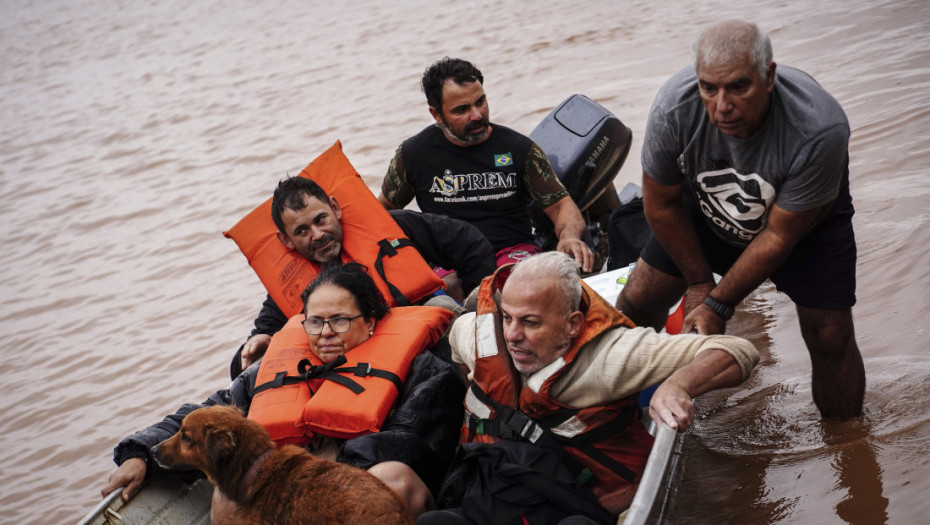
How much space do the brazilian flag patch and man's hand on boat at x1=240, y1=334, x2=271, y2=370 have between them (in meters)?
1.51

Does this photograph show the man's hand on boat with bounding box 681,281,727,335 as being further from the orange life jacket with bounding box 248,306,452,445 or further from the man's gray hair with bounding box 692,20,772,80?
the orange life jacket with bounding box 248,306,452,445

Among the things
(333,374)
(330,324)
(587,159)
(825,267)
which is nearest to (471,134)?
(587,159)

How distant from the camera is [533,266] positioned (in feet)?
9.13

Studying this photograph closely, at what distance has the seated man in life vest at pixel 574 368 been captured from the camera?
105 inches

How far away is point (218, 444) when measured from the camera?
2678 millimetres

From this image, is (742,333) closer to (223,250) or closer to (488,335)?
(488,335)

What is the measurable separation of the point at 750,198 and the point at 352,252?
1.97m

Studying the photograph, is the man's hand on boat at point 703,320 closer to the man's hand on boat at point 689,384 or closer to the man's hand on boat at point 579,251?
the man's hand on boat at point 689,384

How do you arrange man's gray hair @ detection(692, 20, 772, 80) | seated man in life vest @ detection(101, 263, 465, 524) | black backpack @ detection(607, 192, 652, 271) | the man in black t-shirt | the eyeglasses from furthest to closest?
the man in black t-shirt < black backpack @ detection(607, 192, 652, 271) < the eyeglasses < seated man in life vest @ detection(101, 263, 465, 524) < man's gray hair @ detection(692, 20, 772, 80)

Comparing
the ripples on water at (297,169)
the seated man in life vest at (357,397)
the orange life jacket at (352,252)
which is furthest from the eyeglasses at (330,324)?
the ripples on water at (297,169)

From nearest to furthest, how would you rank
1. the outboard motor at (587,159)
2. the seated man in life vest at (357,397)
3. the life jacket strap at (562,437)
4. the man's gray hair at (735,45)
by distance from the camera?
1. the man's gray hair at (735,45)
2. the life jacket strap at (562,437)
3. the seated man in life vest at (357,397)
4. the outboard motor at (587,159)

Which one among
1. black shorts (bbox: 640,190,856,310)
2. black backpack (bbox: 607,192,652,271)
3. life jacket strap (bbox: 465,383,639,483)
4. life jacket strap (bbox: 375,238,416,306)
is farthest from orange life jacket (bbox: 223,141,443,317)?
black shorts (bbox: 640,190,856,310)

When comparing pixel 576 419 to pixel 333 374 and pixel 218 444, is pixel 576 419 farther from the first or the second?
pixel 218 444

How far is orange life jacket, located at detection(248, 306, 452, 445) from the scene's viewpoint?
10.3ft
